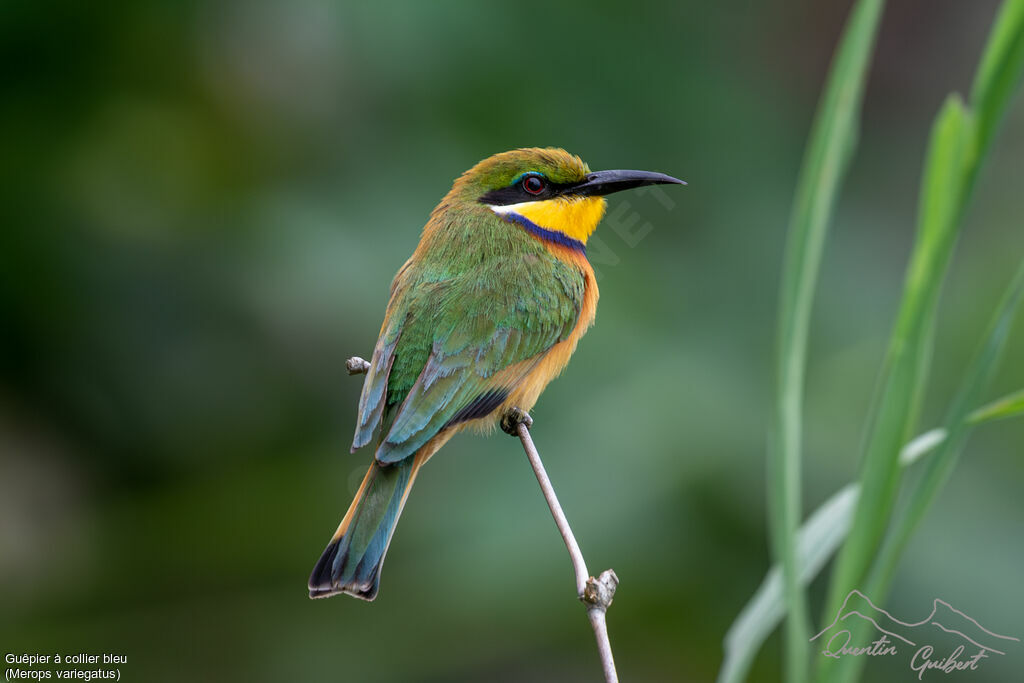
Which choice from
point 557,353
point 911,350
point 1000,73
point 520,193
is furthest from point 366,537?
point 1000,73

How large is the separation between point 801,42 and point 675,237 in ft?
3.64

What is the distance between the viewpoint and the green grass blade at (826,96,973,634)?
0.99 m

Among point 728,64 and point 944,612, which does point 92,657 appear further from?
point 728,64

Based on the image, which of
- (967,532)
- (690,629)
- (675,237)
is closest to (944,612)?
(967,532)

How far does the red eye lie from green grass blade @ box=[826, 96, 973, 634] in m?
0.69

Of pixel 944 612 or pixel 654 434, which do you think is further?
pixel 654 434

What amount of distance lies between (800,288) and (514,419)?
2.22 feet

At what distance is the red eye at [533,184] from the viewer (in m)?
1.61

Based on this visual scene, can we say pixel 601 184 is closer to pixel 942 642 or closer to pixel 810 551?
pixel 810 551

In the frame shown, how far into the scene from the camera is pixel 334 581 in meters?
1.29

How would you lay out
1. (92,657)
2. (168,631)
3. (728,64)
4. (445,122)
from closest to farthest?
(92,657)
(168,631)
(445,122)
(728,64)

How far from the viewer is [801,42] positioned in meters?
3.71

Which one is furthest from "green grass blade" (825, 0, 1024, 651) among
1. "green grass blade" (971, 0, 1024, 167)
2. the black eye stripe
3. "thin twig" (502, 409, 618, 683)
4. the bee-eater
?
the black eye stripe

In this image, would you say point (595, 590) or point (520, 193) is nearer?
point (595, 590)
